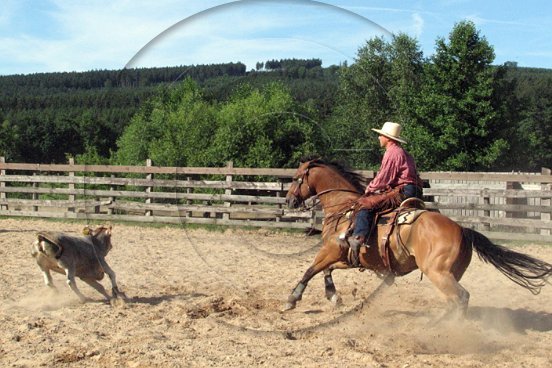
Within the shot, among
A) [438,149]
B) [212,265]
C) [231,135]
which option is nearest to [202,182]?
[212,265]

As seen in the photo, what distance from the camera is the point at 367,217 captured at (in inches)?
239

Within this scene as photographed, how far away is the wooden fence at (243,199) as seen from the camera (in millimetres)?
12704

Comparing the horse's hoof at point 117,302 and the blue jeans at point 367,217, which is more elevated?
the blue jeans at point 367,217

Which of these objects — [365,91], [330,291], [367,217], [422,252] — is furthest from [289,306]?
[365,91]

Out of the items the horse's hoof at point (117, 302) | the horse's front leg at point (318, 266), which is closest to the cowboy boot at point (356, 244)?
the horse's front leg at point (318, 266)

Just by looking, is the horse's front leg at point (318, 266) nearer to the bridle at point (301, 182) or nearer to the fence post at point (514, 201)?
the bridle at point (301, 182)

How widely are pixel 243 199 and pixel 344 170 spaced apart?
24.8ft

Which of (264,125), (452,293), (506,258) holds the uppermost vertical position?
(264,125)

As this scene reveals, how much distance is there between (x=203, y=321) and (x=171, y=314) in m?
0.51

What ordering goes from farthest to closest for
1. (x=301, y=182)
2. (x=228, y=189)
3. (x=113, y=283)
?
(x=228, y=189) → (x=301, y=182) → (x=113, y=283)

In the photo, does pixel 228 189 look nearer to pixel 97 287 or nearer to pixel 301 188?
pixel 301 188

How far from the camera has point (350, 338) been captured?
547cm

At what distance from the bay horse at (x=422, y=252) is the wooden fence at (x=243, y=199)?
17.4 ft

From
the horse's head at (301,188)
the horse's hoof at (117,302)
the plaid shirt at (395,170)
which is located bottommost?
the horse's hoof at (117,302)
